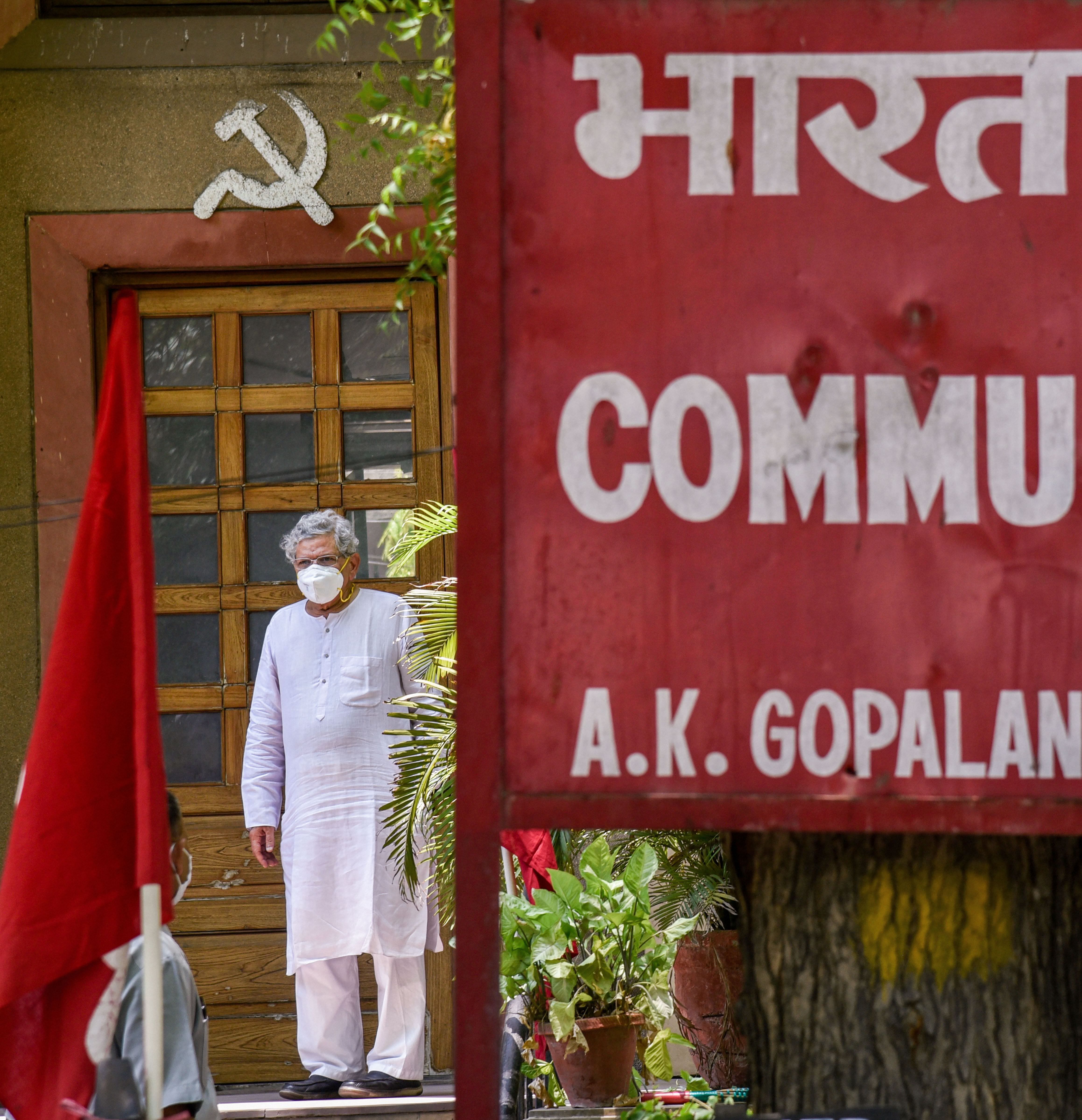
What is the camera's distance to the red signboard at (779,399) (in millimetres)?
2176

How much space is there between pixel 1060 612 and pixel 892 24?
0.96 metres

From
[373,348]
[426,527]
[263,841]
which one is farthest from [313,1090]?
[373,348]

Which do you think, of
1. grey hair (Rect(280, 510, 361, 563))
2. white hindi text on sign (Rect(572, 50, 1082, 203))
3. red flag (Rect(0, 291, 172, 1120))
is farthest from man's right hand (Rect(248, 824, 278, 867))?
white hindi text on sign (Rect(572, 50, 1082, 203))

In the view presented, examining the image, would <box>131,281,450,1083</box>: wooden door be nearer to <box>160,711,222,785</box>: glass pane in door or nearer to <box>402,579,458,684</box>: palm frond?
<box>160,711,222,785</box>: glass pane in door

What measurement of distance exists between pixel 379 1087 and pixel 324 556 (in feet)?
6.11

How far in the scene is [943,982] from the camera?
8.13 feet

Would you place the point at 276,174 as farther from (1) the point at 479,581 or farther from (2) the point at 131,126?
(1) the point at 479,581

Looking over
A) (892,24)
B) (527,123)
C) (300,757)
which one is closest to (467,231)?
(527,123)

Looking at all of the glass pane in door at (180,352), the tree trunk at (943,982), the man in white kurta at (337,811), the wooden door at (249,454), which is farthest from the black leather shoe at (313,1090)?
the tree trunk at (943,982)

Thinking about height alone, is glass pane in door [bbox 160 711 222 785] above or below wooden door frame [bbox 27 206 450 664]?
below

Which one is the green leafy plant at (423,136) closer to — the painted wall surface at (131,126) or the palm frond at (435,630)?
Result: the palm frond at (435,630)

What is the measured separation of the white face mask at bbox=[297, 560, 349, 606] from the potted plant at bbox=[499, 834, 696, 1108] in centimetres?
182

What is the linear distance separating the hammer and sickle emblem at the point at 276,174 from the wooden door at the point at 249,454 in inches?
12.9

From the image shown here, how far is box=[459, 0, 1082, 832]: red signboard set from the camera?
2.18 metres
